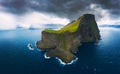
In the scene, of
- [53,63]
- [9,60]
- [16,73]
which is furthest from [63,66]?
[9,60]

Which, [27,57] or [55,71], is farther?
[27,57]

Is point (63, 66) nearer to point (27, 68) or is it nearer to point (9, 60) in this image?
point (27, 68)

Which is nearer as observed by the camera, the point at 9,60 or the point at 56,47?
the point at 9,60

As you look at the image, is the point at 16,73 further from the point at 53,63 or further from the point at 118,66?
the point at 118,66

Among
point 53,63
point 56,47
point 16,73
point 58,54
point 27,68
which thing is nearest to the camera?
point 16,73

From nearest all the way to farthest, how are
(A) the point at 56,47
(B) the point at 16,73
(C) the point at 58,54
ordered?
(B) the point at 16,73, (C) the point at 58,54, (A) the point at 56,47

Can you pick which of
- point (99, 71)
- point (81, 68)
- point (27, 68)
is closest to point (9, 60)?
point (27, 68)

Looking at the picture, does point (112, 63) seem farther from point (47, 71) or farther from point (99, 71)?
point (47, 71)

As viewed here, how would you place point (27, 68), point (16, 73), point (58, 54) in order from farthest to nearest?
point (58, 54) < point (27, 68) < point (16, 73)
